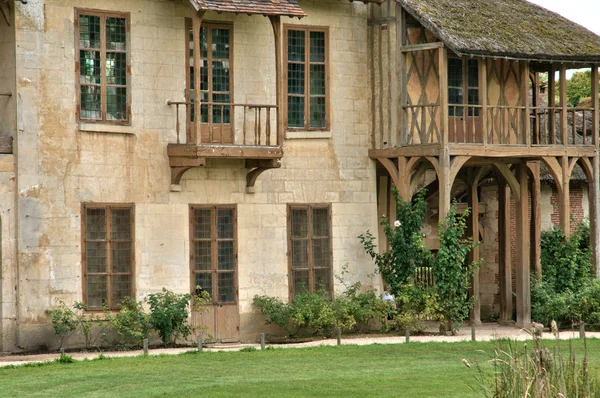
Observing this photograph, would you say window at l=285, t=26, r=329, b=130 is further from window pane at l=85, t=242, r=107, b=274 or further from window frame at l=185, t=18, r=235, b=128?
window pane at l=85, t=242, r=107, b=274

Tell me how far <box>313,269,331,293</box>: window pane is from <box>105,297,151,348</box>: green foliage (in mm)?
4168

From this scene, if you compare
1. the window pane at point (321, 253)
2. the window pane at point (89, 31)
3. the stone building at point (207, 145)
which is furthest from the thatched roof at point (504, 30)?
the window pane at point (89, 31)

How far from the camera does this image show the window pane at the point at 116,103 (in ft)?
84.2

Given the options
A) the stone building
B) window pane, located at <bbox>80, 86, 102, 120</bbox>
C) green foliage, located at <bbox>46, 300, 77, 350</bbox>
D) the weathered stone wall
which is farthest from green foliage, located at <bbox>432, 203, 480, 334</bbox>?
green foliage, located at <bbox>46, 300, 77, 350</bbox>

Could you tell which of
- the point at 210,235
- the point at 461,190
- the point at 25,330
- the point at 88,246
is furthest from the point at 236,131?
the point at 461,190

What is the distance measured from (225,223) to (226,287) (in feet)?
4.23

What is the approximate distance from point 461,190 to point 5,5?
12850 mm

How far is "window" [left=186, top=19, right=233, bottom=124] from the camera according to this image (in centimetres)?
2662

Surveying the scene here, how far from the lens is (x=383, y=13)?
28.5 meters

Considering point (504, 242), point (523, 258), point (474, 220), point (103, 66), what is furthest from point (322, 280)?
point (103, 66)

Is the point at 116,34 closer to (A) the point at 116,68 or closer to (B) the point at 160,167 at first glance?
(A) the point at 116,68

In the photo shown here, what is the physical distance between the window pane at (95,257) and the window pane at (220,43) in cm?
452

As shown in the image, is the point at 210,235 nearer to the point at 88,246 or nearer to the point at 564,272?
the point at 88,246

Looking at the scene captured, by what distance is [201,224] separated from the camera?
26734 mm
